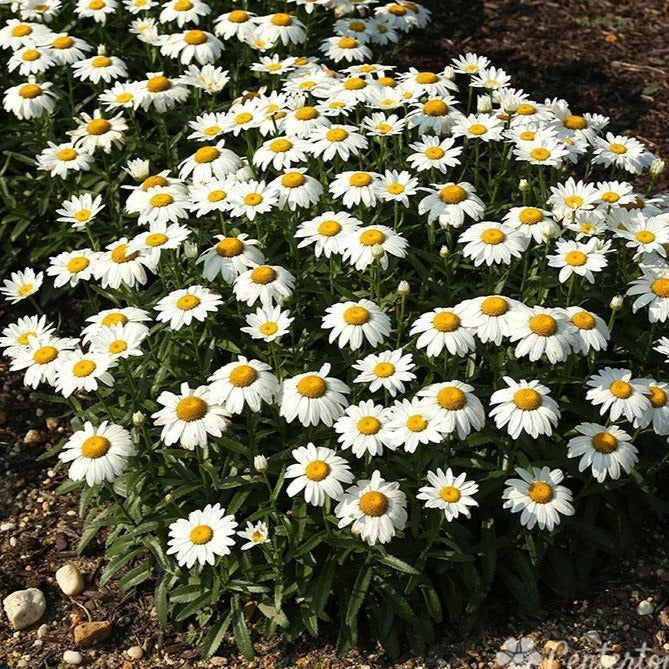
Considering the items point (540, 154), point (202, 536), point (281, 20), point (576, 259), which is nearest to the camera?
point (202, 536)

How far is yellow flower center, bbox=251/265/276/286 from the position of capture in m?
4.79

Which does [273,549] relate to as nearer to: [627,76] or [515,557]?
[515,557]

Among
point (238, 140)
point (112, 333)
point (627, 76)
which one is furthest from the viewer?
point (627, 76)

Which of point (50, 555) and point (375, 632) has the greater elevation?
point (375, 632)

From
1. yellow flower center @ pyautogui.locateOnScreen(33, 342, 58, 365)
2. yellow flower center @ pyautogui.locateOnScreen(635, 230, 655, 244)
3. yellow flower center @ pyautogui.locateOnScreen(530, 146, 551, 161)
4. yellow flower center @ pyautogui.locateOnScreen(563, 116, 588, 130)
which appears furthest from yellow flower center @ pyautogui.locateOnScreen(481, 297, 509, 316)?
yellow flower center @ pyautogui.locateOnScreen(33, 342, 58, 365)

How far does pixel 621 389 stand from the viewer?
14.7 feet

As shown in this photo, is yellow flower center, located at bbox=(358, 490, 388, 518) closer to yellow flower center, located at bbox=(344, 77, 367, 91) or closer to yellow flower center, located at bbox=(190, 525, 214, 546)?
yellow flower center, located at bbox=(190, 525, 214, 546)

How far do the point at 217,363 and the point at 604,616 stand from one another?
239 centimetres

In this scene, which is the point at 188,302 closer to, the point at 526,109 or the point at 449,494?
the point at 449,494

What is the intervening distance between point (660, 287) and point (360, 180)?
5.49 ft

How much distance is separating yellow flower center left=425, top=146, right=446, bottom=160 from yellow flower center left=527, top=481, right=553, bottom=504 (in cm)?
204

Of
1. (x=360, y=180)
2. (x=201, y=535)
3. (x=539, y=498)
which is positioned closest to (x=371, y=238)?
(x=360, y=180)

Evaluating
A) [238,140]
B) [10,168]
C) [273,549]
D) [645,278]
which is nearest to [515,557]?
[273,549]

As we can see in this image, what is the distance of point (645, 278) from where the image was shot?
494 centimetres
